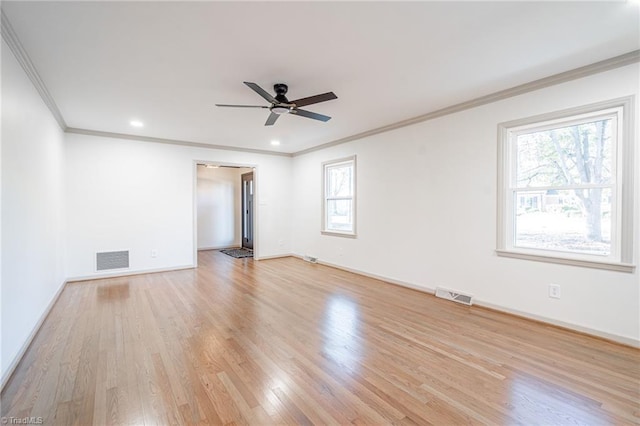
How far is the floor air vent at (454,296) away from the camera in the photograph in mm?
3670

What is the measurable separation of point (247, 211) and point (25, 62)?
5.86 metres

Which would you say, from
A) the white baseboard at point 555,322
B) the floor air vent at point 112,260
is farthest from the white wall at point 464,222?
the floor air vent at point 112,260

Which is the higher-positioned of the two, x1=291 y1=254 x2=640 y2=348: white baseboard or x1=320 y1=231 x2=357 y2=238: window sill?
x1=320 y1=231 x2=357 y2=238: window sill

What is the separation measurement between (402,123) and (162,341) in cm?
419

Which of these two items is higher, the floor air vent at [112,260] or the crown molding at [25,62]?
the crown molding at [25,62]

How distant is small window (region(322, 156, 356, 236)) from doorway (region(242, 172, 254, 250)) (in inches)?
105

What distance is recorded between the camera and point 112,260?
5.06 meters

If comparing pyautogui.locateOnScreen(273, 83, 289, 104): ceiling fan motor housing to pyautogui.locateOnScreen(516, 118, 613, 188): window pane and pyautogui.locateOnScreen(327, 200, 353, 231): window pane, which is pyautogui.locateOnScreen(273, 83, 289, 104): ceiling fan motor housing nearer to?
pyautogui.locateOnScreen(516, 118, 613, 188): window pane

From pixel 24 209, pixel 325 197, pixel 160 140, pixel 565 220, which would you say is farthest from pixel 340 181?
pixel 24 209

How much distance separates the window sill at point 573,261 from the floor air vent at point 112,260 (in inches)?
232

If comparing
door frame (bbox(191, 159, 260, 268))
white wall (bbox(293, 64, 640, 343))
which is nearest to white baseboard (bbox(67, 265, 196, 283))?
door frame (bbox(191, 159, 260, 268))

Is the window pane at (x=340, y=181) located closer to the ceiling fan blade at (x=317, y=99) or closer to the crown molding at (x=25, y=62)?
the ceiling fan blade at (x=317, y=99)

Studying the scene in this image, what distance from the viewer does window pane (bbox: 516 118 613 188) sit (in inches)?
Result: 110

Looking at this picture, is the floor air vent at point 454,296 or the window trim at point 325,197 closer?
the floor air vent at point 454,296
